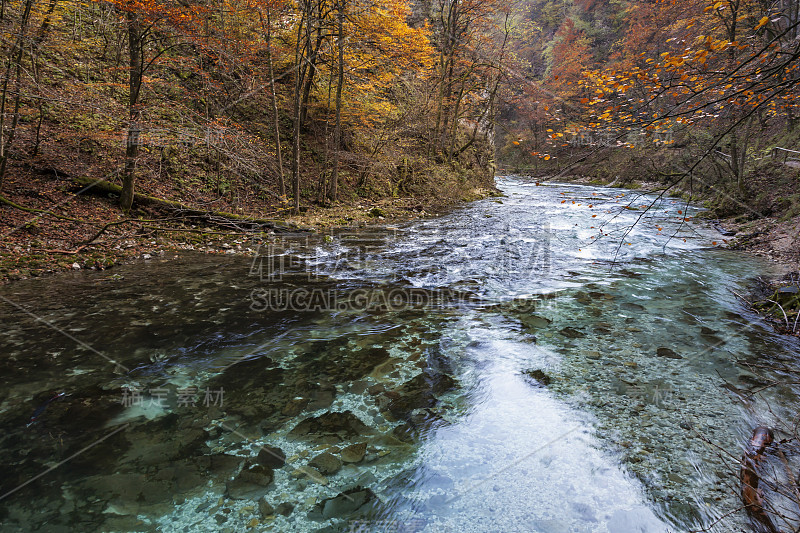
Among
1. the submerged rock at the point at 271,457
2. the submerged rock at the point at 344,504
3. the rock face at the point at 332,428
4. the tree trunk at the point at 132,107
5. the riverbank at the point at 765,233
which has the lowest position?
the submerged rock at the point at 344,504

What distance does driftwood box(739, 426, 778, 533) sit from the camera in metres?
2.33

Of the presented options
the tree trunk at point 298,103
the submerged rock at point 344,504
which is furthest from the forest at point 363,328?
the tree trunk at point 298,103

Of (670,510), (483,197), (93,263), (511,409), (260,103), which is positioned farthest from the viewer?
(483,197)

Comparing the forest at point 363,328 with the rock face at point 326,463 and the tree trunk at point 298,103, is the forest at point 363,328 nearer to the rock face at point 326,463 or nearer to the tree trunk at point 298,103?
the rock face at point 326,463

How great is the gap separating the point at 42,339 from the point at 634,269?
33.5 feet

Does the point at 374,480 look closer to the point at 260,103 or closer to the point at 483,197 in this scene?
the point at 260,103

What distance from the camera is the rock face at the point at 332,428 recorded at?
3.02 meters

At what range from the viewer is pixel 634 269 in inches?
316

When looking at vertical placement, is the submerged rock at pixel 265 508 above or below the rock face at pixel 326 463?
below

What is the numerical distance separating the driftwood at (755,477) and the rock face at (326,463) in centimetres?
271

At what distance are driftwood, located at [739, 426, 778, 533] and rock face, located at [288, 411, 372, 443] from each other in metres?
2.71

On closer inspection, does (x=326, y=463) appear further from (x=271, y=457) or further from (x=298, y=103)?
(x=298, y=103)

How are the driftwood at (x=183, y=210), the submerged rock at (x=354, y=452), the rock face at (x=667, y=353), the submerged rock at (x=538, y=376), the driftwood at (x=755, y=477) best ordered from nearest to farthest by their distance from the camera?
the driftwood at (x=755, y=477), the submerged rock at (x=354, y=452), the submerged rock at (x=538, y=376), the rock face at (x=667, y=353), the driftwood at (x=183, y=210)

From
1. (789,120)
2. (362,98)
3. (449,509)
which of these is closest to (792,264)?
(449,509)
